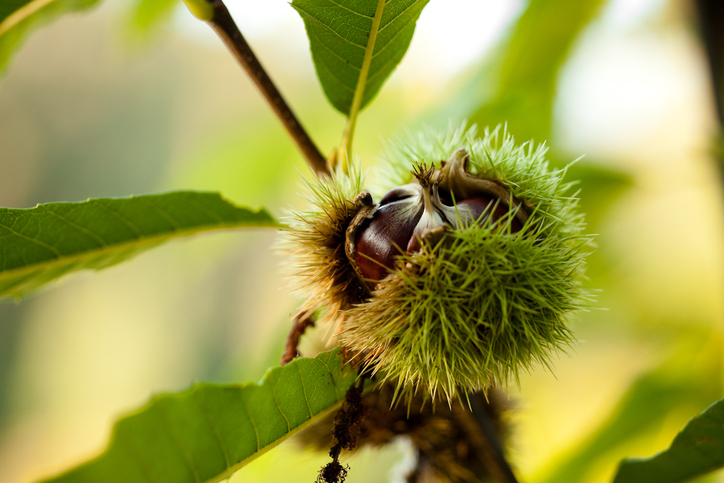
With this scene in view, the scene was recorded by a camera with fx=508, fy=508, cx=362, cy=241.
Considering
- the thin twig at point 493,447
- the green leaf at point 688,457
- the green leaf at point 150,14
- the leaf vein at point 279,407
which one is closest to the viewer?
the leaf vein at point 279,407

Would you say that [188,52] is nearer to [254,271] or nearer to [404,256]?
[254,271]

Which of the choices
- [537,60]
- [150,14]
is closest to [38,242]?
[150,14]

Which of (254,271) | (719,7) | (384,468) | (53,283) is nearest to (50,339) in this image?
(254,271)

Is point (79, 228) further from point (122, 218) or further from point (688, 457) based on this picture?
point (688, 457)

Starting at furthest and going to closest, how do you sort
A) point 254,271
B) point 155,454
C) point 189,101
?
1. point 189,101
2. point 254,271
3. point 155,454

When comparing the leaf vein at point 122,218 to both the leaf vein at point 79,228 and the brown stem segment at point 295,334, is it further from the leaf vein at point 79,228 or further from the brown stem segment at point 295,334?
the brown stem segment at point 295,334

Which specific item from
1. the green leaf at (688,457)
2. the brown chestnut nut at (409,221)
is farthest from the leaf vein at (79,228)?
the green leaf at (688,457)
